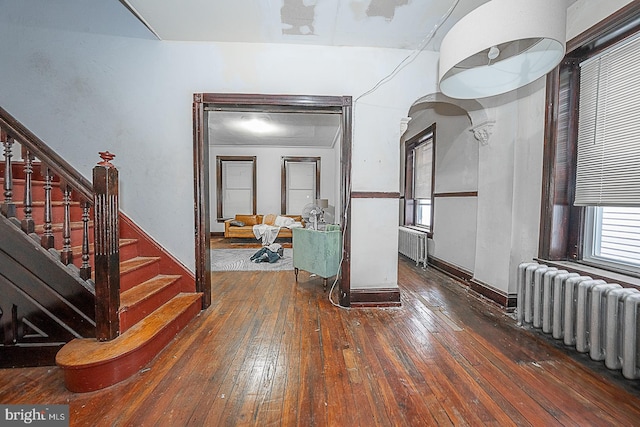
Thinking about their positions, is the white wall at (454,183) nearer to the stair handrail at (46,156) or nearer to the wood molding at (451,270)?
the wood molding at (451,270)

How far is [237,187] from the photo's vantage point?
7.42 metres

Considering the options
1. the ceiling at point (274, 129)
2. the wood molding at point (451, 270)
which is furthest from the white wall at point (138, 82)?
the wood molding at point (451, 270)

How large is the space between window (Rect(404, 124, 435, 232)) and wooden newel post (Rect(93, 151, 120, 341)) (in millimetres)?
4209

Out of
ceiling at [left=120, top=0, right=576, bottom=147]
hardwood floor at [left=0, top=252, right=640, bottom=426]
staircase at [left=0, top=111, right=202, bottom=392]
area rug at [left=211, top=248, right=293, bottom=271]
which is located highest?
ceiling at [left=120, top=0, right=576, bottom=147]

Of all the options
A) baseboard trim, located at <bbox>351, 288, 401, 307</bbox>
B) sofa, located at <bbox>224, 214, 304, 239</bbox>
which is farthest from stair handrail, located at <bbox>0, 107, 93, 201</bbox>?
sofa, located at <bbox>224, 214, 304, 239</bbox>

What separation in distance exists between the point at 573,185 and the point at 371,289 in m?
1.99

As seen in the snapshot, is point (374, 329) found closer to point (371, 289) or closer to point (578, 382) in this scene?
point (371, 289)

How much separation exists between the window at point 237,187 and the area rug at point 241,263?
7.04 feet

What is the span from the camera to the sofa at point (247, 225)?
6566mm

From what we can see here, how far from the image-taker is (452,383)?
150 cm

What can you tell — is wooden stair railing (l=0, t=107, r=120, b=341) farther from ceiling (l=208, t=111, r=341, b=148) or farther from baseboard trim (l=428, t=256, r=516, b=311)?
baseboard trim (l=428, t=256, r=516, b=311)

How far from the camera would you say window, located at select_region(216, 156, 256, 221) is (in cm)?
736

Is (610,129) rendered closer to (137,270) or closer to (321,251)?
(321,251)

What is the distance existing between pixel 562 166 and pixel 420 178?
108 inches
